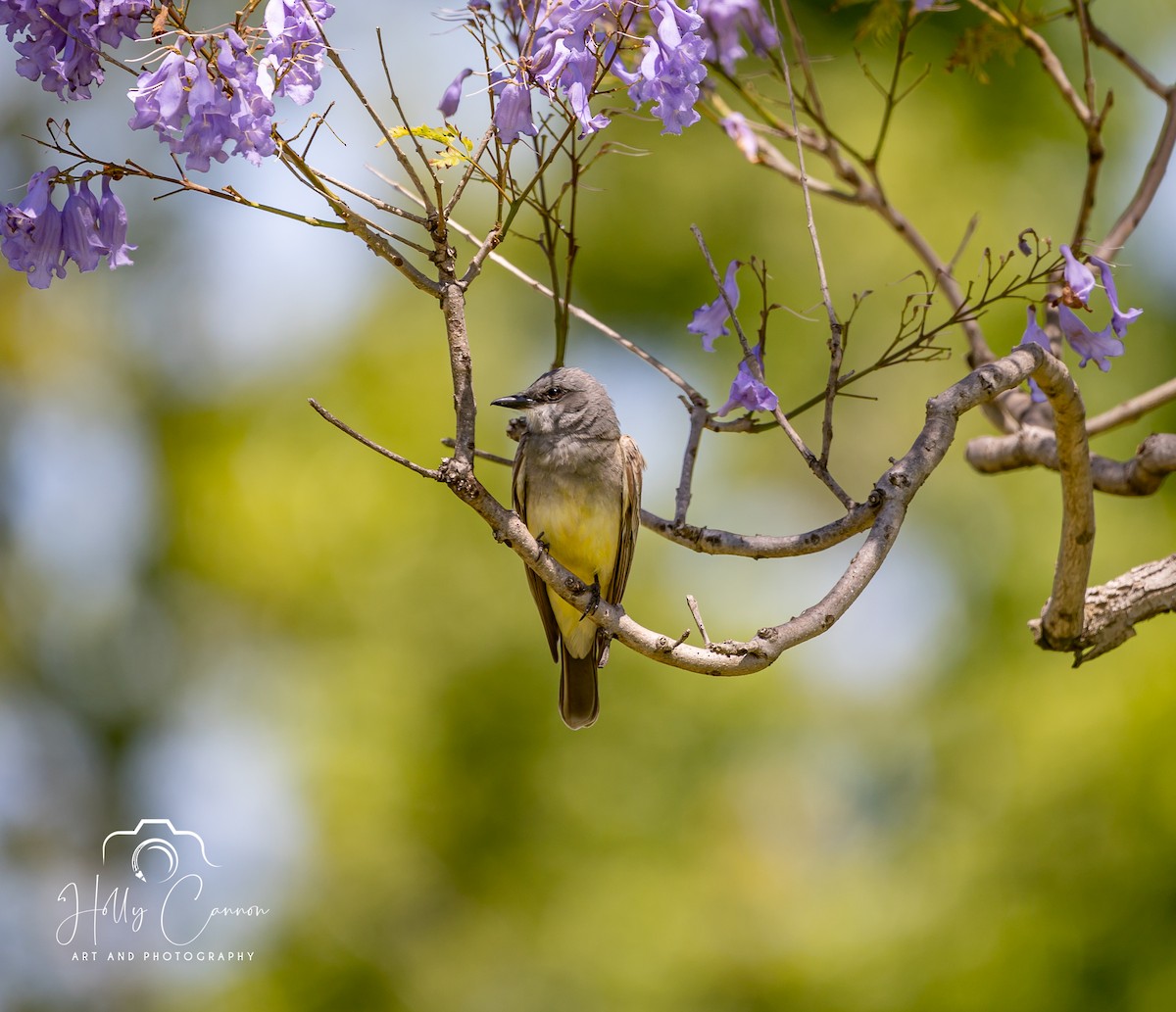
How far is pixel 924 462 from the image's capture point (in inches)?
111

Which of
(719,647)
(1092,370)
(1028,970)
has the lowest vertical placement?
(719,647)

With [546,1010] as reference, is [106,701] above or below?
above

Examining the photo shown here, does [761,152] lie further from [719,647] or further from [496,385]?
[496,385]

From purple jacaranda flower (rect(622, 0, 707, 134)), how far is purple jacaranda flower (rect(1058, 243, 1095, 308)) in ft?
3.59

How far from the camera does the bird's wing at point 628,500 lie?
4598 mm

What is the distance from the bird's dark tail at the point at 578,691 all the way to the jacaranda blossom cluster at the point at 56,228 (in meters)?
2.32

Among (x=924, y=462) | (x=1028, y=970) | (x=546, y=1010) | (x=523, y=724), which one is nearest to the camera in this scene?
(x=924, y=462)

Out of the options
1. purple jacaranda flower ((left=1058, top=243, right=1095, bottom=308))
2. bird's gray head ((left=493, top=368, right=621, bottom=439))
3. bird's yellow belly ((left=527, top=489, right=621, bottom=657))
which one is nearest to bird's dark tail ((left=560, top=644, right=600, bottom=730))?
bird's yellow belly ((left=527, top=489, right=621, bottom=657))

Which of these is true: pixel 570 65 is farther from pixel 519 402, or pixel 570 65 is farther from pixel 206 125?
pixel 519 402

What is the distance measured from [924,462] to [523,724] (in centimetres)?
825

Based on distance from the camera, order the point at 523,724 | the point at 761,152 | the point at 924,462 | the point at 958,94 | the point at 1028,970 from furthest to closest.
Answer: the point at 958,94 < the point at 523,724 < the point at 1028,970 < the point at 761,152 < the point at 924,462

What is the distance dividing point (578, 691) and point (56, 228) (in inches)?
106

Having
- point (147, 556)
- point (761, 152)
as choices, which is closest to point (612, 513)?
point (761, 152)

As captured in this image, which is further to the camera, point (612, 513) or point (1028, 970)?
point (1028, 970)
